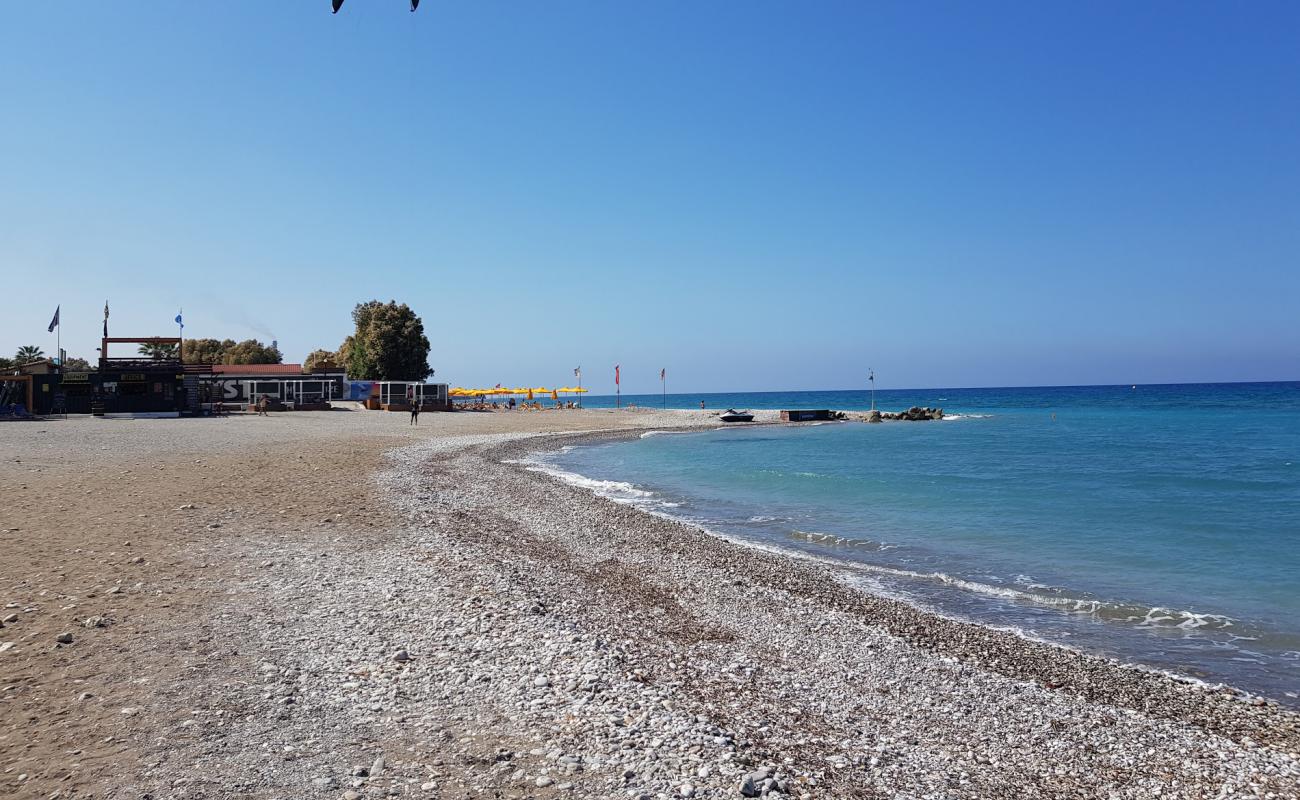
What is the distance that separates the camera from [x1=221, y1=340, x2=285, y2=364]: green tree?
89125 mm

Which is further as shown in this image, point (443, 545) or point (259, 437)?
point (259, 437)

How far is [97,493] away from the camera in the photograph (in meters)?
15.9

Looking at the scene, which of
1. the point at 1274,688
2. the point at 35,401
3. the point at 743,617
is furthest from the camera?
the point at 35,401

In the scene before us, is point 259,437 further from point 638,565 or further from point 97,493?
point 638,565

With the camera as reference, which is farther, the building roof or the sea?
the building roof

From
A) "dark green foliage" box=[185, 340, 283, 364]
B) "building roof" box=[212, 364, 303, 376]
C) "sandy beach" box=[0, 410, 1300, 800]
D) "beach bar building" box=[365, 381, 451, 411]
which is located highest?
"dark green foliage" box=[185, 340, 283, 364]

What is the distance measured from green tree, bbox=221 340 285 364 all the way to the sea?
64.9 m

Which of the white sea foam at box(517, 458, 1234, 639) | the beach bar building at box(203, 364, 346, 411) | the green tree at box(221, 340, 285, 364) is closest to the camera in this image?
the white sea foam at box(517, 458, 1234, 639)

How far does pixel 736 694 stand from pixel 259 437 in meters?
31.8

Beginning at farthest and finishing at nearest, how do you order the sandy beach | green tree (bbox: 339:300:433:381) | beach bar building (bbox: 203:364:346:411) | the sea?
1. green tree (bbox: 339:300:433:381)
2. beach bar building (bbox: 203:364:346:411)
3. the sea
4. the sandy beach

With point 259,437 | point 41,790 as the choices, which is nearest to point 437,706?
point 41,790

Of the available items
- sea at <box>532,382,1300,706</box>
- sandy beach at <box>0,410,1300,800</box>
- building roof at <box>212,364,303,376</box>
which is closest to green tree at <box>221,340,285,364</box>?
building roof at <box>212,364,303,376</box>

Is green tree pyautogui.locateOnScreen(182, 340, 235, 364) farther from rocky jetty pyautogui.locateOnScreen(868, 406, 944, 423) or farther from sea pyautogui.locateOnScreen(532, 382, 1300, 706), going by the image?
rocky jetty pyautogui.locateOnScreen(868, 406, 944, 423)

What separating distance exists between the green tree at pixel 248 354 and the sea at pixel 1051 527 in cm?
6485
